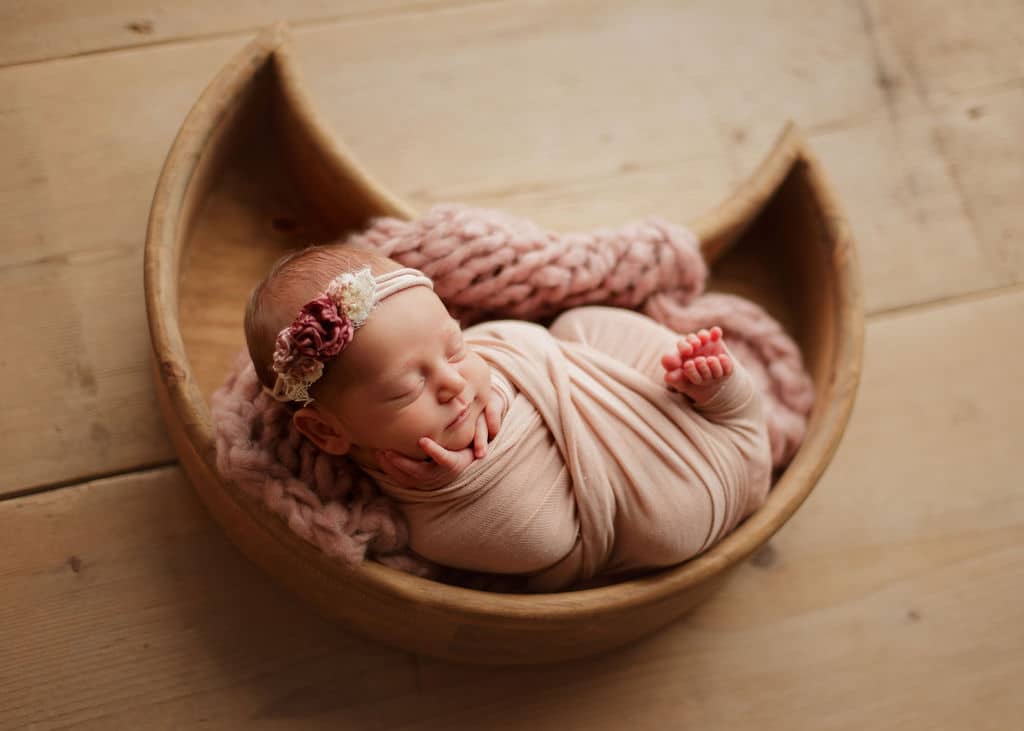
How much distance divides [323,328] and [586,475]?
330 mm

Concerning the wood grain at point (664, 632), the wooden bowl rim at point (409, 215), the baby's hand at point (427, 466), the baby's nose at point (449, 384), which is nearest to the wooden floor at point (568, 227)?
the wood grain at point (664, 632)

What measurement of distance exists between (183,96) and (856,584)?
3.86 ft

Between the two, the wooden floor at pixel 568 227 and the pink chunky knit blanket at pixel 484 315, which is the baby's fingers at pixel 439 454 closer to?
the pink chunky knit blanket at pixel 484 315

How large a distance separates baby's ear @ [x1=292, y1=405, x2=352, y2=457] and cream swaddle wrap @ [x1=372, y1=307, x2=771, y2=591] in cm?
7

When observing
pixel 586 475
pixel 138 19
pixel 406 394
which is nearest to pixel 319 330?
pixel 406 394

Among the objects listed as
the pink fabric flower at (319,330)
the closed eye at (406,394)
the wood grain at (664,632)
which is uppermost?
the pink fabric flower at (319,330)

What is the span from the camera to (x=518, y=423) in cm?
Answer: 98

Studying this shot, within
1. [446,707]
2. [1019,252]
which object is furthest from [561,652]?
[1019,252]

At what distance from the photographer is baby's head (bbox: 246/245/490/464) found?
0.86 meters

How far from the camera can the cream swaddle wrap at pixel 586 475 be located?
0.96m

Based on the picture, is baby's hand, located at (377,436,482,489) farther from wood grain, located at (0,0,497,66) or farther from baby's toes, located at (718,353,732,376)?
wood grain, located at (0,0,497,66)

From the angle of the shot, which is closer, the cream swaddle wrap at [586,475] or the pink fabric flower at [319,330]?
the pink fabric flower at [319,330]

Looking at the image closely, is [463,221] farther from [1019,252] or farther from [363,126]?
[1019,252]

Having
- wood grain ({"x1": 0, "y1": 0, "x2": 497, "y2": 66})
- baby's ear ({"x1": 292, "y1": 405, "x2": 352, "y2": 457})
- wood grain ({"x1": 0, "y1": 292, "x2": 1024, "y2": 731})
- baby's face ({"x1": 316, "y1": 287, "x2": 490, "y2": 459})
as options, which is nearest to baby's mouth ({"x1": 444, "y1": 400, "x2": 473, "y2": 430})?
baby's face ({"x1": 316, "y1": 287, "x2": 490, "y2": 459})
